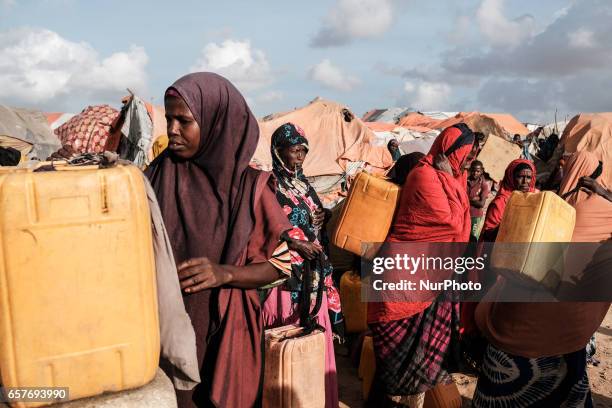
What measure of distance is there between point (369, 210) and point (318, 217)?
0.40 m

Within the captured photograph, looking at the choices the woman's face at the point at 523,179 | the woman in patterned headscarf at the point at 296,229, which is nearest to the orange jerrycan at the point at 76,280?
the woman in patterned headscarf at the point at 296,229

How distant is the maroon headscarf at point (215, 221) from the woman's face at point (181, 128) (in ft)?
0.11

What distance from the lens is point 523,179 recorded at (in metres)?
4.58

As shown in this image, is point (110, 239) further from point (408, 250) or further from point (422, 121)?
point (422, 121)

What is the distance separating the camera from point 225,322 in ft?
5.44

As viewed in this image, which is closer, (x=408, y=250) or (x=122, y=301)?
(x=122, y=301)

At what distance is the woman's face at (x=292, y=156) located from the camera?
3.54 metres

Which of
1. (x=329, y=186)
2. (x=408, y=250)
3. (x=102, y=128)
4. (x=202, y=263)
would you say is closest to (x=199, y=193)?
(x=202, y=263)

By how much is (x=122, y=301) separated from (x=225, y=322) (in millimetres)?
555

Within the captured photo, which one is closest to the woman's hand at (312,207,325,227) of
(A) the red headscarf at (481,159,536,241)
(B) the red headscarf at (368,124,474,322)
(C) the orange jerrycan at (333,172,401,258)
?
(C) the orange jerrycan at (333,172,401,258)

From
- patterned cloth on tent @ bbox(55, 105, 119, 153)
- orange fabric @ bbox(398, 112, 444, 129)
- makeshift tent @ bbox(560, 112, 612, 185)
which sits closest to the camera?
patterned cloth on tent @ bbox(55, 105, 119, 153)

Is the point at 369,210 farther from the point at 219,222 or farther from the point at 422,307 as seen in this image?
the point at 219,222

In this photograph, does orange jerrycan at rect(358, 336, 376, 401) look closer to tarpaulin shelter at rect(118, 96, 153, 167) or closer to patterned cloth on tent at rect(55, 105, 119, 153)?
tarpaulin shelter at rect(118, 96, 153, 167)

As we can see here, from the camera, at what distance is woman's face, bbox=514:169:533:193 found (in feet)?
15.0
